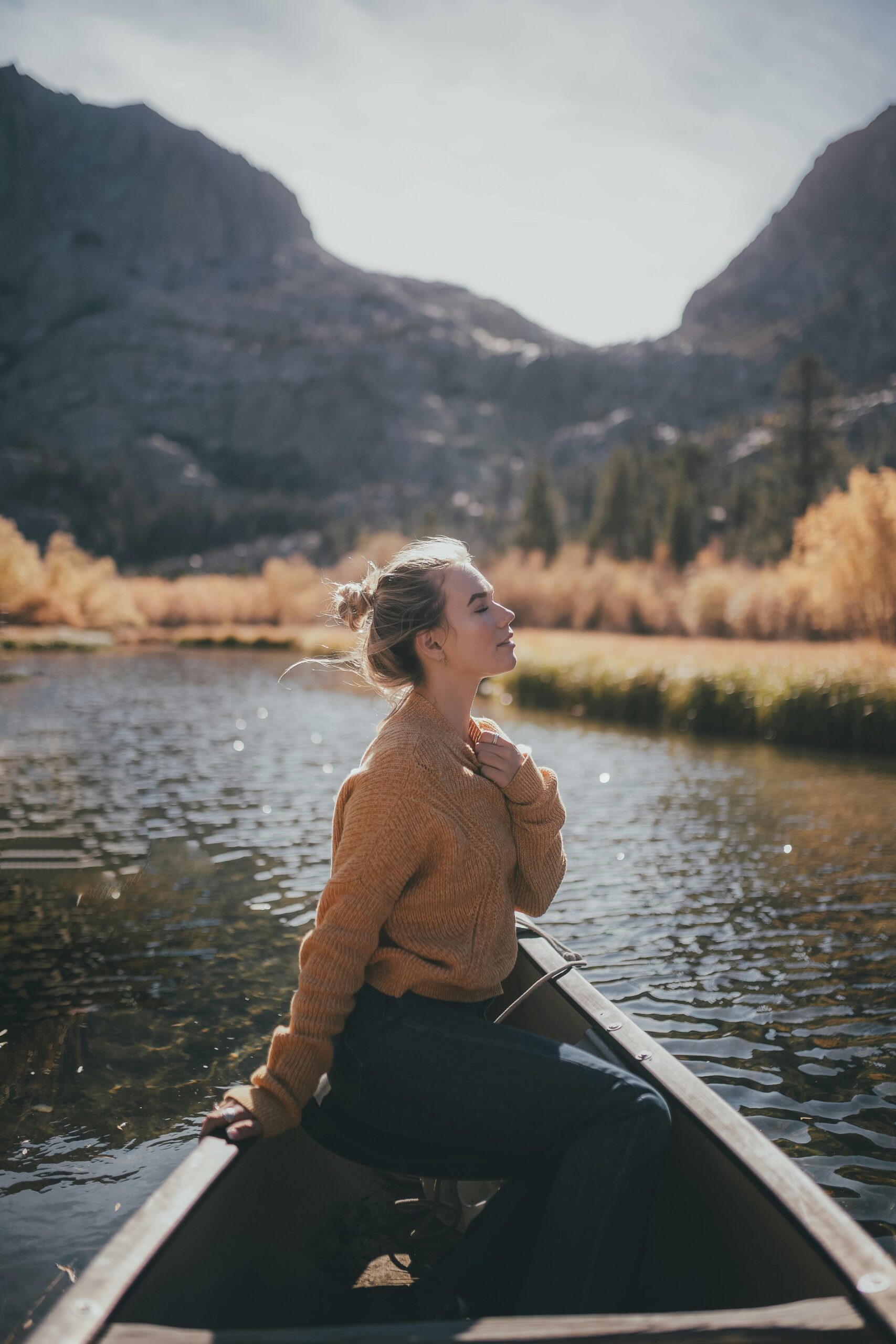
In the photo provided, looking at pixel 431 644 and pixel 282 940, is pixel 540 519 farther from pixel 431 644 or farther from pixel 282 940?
pixel 431 644

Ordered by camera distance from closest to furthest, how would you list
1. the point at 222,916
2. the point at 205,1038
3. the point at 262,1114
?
the point at 262,1114
the point at 205,1038
the point at 222,916

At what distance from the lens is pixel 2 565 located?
109 ft

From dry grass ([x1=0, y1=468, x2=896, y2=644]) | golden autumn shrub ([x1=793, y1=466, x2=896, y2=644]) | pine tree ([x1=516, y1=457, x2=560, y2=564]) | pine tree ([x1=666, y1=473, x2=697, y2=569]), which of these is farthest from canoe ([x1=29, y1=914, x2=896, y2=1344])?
pine tree ([x1=666, y1=473, x2=697, y2=569])

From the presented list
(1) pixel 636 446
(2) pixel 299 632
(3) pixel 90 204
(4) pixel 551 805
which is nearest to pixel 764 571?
(2) pixel 299 632

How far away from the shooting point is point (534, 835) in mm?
2416

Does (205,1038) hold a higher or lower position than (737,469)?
lower

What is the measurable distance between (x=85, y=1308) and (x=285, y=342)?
517ft

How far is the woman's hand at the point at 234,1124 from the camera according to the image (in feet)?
6.24

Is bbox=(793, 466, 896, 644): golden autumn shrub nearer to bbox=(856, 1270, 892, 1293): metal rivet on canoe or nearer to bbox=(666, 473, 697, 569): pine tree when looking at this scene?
bbox=(856, 1270, 892, 1293): metal rivet on canoe

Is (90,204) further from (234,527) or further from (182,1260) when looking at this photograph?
(182,1260)

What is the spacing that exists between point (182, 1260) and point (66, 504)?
11348 cm

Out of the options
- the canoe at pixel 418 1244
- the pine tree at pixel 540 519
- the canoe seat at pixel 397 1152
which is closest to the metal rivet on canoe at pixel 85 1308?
the canoe at pixel 418 1244

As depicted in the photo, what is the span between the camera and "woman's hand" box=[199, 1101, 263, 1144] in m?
1.90

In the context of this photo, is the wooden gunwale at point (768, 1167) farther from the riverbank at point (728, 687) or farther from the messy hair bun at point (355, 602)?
the riverbank at point (728, 687)
